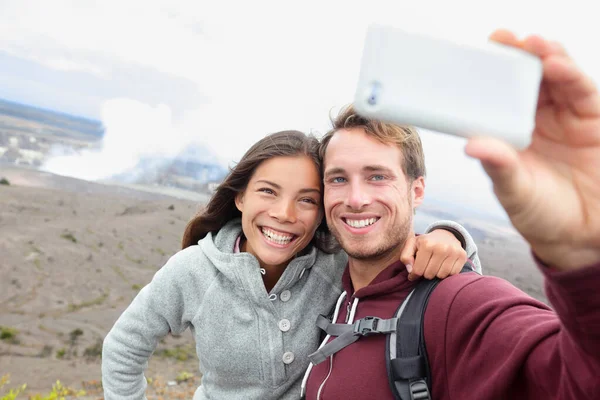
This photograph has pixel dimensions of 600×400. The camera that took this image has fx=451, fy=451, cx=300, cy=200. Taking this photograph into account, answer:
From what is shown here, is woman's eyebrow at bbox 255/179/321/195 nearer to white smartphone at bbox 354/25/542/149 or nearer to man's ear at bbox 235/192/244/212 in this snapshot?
man's ear at bbox 235/192/244/212

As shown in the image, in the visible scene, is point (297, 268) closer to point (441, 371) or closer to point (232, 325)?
point (232, 325)

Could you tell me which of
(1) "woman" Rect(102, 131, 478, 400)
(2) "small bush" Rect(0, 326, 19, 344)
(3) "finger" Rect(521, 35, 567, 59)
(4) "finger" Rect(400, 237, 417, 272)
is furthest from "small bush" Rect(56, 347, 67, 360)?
(3) "finger" Rect(521, 35, 567, 59)

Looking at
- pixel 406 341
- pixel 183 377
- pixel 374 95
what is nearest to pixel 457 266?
pixel 406 341

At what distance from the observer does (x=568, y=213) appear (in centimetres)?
127

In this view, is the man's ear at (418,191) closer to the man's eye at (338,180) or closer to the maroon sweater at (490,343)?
the man's eye at (338,180)

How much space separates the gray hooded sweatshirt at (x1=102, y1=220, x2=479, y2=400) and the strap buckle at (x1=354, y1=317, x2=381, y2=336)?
2.03 feet

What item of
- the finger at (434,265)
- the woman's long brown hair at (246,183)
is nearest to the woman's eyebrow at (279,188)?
the woman's long brown hair at (246,183)

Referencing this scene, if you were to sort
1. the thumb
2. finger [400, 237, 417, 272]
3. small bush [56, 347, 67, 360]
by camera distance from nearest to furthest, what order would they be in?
the thumb, finger [400, 237, 417, 272], small bush [56, 347, 67, 360]

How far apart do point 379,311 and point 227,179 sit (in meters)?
1.49

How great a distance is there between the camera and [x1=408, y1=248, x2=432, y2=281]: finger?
2277 millimetres

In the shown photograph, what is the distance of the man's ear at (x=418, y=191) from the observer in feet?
9.68

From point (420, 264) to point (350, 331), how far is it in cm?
50

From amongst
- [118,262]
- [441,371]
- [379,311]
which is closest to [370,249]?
[379,311]

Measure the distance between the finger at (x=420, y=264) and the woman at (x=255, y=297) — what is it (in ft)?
1.22
